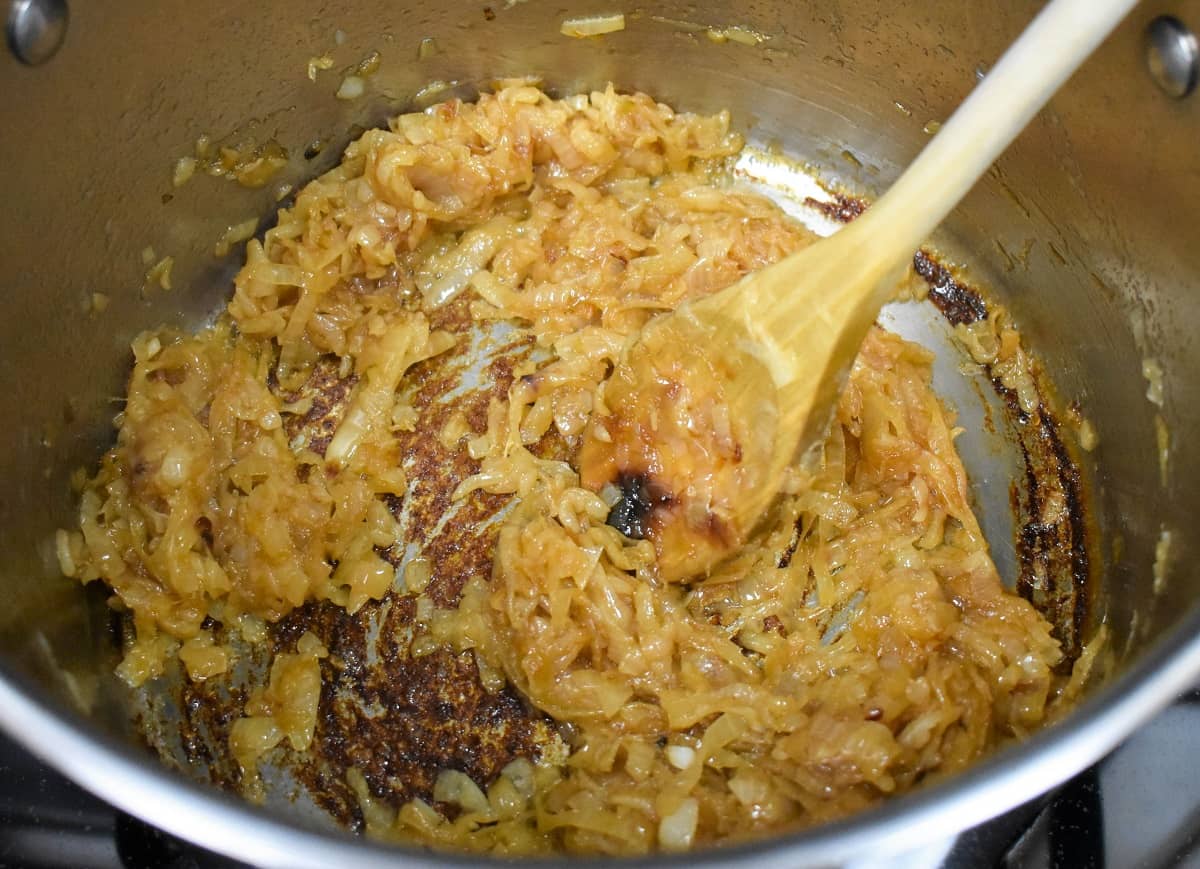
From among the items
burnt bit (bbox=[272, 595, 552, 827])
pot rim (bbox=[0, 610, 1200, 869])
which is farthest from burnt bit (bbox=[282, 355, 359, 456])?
pot rim (bbox=[0, 610, 1200, 869])

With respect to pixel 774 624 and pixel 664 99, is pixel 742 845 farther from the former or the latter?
pixel 664 99

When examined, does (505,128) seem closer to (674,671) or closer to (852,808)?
(674,671)

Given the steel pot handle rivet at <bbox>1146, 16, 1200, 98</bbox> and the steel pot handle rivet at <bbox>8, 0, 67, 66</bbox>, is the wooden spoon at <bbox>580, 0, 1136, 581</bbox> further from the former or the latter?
the steel pot handle rivet at <bbox>8, 0, 67, 66</bbox>

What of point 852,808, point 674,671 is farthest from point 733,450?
point 852,808

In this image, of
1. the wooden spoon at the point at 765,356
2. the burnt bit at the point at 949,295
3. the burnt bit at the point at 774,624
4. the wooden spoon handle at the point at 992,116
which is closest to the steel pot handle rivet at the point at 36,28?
the wooden spoon at the point at 765,356

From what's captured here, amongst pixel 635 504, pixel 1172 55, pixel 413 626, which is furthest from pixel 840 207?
pixel 413 626

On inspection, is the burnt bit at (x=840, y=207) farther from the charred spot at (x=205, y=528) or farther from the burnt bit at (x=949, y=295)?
the charred spot at (x=205, y=528)
